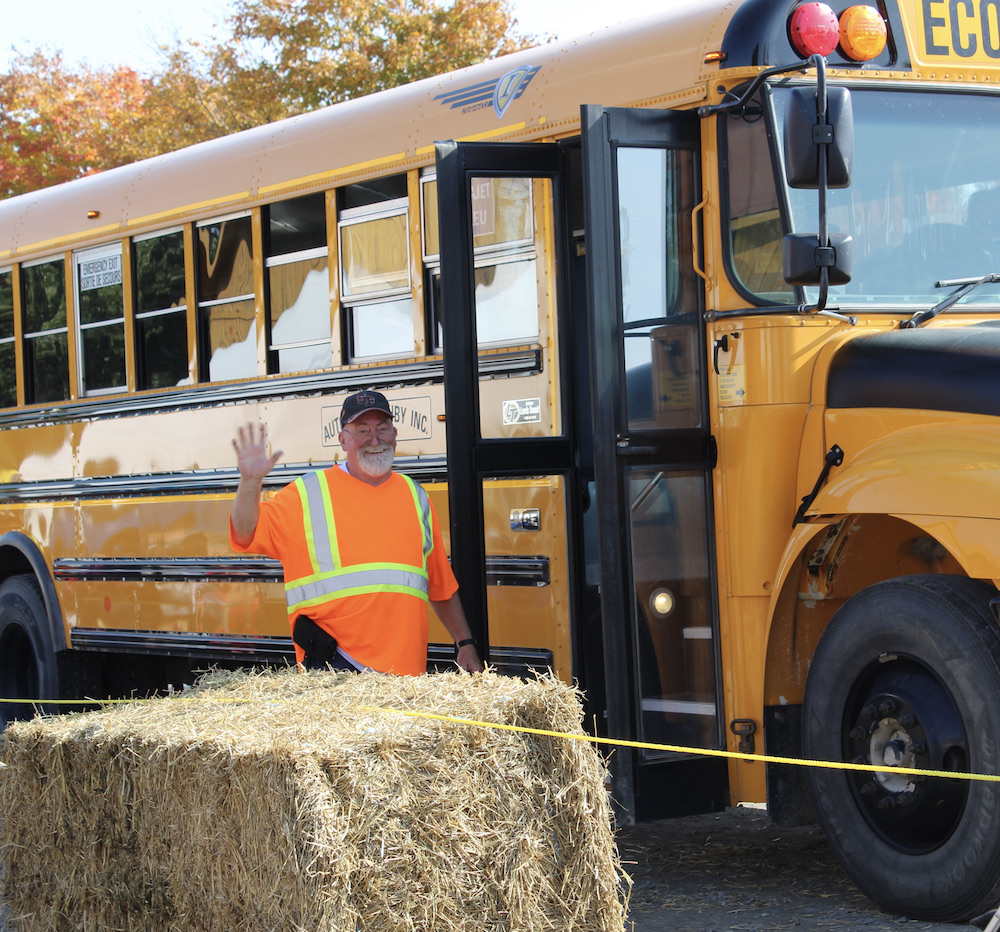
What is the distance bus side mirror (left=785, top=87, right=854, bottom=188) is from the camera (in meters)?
4.06

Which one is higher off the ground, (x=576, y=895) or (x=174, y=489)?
(x=174, y=489)

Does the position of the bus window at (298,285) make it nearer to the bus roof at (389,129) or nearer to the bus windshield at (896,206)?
the bus roof at (389,129)

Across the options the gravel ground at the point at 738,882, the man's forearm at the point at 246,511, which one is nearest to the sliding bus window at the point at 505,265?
the man's forearm at the point at 246,511

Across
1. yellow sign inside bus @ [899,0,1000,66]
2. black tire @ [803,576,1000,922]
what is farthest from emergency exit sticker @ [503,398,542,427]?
yellow sign inside bus @ [899,0,1000,66]

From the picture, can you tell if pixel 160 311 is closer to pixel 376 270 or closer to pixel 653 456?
pixel 376 270

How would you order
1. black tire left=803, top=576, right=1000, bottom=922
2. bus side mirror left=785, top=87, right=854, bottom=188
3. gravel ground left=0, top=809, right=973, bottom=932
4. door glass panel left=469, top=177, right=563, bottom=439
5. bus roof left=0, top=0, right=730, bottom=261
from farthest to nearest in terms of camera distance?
1. door glass panel left=469, top=177, right=563, bottom=439
2. bus roof left=0, top=0, right=730, bottom=261
3. gravel ground left=0, top=809, right=973, bottom=932
4. bus side mirror left=785, top=87, right=854, bottom=188
5. black tire left=803, top=576, right=1000, bottom=922

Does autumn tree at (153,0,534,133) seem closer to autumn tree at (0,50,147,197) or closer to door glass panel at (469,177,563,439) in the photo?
autumn tree at (0,50,147,197)

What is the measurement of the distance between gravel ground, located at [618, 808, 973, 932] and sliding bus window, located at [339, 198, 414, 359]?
227 centimetres

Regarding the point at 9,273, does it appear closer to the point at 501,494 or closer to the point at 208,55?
the point at 501,494

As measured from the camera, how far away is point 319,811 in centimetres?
297

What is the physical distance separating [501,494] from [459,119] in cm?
156

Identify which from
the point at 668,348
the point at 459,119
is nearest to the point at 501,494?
the point at 668,348

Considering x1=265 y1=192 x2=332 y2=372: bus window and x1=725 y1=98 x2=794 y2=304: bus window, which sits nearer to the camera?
x1=725 y1=98 x2=794 y2=304: bus window

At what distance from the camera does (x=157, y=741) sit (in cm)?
345
